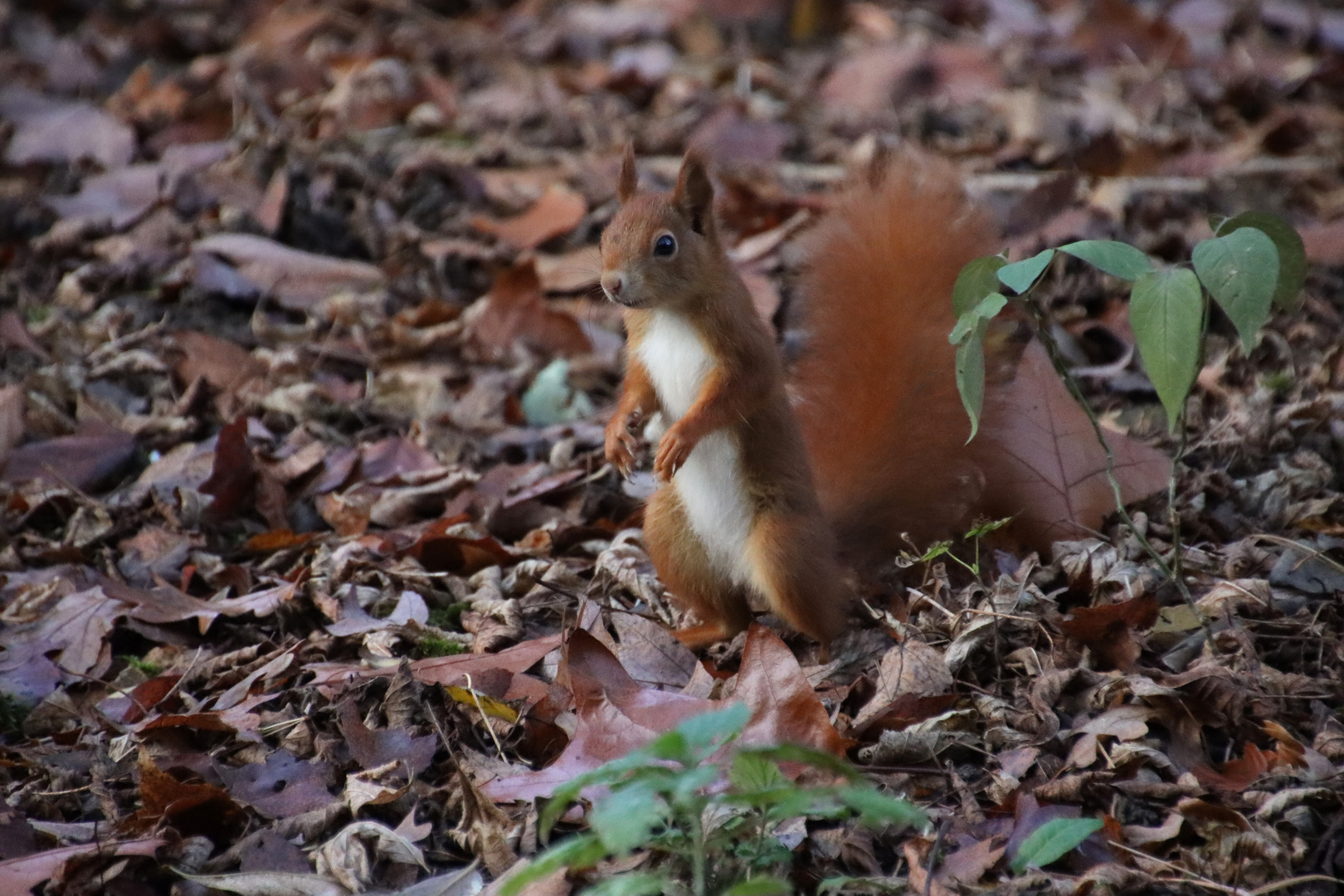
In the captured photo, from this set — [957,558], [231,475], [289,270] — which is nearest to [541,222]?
[289,270]

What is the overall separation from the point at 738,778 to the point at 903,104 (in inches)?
173

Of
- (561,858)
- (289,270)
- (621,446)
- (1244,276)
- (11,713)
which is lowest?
(11,713)

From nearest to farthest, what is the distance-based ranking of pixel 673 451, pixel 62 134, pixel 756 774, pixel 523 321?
pixel 756 774
pixel 673 451
pixel 523 321
pixel 62 134

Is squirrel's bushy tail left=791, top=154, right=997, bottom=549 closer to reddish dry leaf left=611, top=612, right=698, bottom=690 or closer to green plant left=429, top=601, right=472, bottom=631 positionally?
reddish dry leaf left=611, top=612, right=698, bottom=690

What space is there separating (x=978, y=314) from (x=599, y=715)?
93 cm

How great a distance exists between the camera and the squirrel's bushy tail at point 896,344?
2.75m

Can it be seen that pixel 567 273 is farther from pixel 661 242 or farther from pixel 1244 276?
pixel 1244 276

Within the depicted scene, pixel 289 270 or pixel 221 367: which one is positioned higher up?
pixel 289 270

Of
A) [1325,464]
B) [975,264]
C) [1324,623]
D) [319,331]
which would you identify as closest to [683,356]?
[975,264]

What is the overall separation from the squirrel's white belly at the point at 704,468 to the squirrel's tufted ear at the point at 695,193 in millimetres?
204

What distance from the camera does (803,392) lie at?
2.95m

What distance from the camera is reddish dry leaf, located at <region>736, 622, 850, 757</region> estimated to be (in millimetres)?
2164

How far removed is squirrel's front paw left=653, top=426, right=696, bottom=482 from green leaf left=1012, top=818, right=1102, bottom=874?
1.01 metres

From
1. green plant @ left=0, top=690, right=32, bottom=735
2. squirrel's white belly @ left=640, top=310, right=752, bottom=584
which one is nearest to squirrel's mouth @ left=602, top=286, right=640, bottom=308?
squirrel's white belly @ left=640, top=310, right=752, bottom=584
